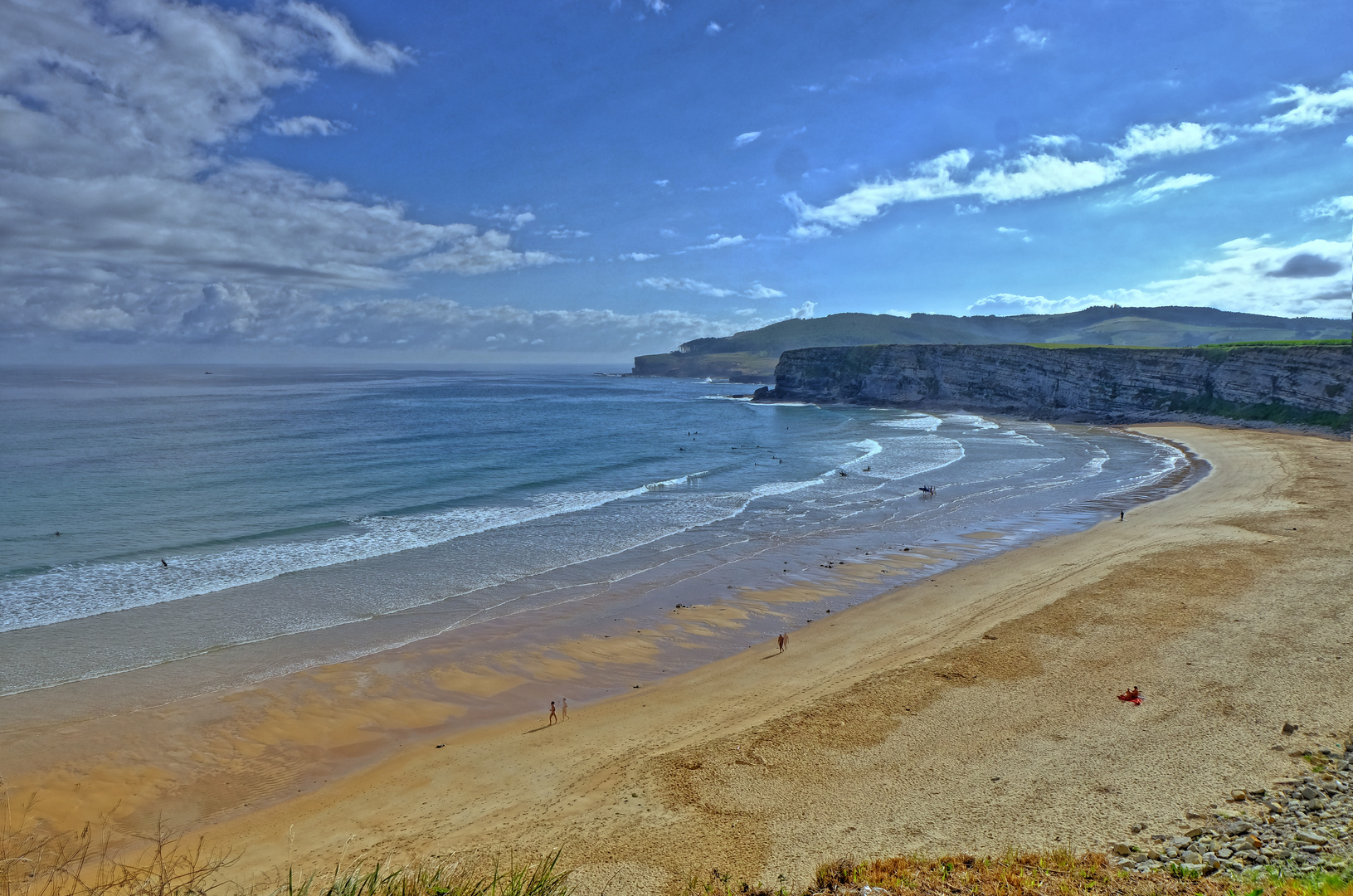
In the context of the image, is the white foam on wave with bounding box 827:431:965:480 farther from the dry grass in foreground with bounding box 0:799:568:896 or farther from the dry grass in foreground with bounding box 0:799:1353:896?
the dry grass in foreground with bounding box 0:799:568:896

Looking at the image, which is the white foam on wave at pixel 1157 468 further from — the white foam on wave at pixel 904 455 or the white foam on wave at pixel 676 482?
the white foam on wave at pixel 676 482

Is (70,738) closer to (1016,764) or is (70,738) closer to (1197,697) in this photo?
(1016,764)

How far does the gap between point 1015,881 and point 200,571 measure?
81.3 ft

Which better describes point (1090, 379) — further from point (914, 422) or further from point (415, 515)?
point (415, 515)

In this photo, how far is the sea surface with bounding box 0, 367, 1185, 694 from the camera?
62.0 feet

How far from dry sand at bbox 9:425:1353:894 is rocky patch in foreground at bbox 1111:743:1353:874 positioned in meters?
0.45

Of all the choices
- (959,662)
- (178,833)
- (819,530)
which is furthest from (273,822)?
(819,530)

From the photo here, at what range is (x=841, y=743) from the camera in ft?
39.8

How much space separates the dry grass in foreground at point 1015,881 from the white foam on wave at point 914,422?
2505 inches

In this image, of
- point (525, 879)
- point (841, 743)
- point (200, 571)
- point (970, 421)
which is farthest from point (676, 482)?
point (970, 421)

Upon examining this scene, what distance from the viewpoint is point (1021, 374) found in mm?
80312

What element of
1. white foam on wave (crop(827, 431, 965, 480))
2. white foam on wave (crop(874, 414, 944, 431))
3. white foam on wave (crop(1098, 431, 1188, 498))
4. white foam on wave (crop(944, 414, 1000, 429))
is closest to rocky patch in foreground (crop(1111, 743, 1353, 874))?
white foam on wave (crop(1098, 431, 1188, 498))

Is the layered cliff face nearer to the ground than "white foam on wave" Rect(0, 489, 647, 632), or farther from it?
farther from it

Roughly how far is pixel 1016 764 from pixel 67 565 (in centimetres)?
2855
